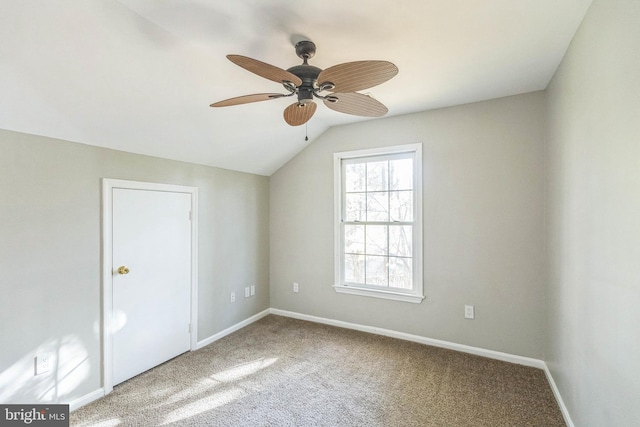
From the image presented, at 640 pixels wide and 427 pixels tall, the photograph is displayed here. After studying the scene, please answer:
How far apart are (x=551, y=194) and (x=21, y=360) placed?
398cm

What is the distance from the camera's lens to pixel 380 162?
131 inches

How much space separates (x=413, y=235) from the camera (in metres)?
3.12

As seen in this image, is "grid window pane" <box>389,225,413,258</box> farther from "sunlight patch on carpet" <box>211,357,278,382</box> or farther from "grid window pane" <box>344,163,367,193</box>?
"sunlight patch on carpet" <box>211,357,278,382</box>

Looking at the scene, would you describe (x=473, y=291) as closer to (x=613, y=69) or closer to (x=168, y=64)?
(x=613, y=69)

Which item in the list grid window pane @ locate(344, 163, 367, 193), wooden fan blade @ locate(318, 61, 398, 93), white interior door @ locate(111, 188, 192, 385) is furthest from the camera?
grid window pane @ locate(344, 163, 367, 193)

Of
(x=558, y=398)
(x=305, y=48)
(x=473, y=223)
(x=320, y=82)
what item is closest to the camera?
(x=320, y=82)

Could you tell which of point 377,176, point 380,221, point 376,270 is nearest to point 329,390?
point 376,270

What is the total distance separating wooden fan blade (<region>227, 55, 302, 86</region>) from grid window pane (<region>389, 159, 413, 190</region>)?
1.97 meters

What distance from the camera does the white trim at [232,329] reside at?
10.0ft

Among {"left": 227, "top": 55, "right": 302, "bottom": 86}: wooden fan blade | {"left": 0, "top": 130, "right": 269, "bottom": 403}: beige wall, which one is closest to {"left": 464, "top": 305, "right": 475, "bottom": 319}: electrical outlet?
{"left": 227, "top": 55, "right": 302, "bottom": 86}: wooden fan blade

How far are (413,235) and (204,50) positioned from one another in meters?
2.53

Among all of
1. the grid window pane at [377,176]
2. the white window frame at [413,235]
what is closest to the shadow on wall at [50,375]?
the white window frame at [413,235]

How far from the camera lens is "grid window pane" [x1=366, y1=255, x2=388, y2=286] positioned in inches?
130

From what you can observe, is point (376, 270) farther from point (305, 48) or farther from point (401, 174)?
point (305, 48)
